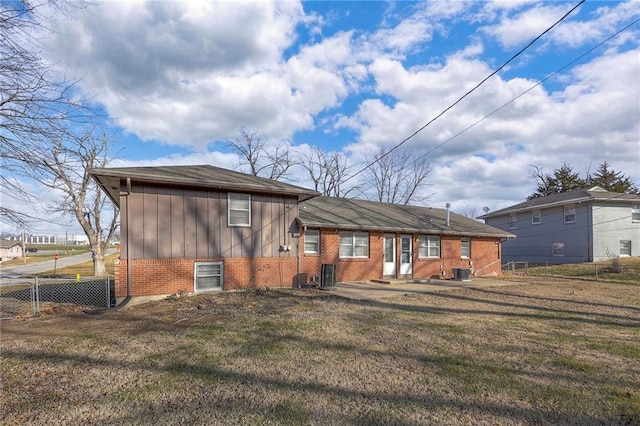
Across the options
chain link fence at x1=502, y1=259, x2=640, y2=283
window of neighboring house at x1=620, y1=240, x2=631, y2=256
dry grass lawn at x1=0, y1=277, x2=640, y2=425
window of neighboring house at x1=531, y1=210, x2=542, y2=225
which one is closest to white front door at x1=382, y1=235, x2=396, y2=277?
dry grass lawn at x1=0, y1=277, x2=640, y2=425

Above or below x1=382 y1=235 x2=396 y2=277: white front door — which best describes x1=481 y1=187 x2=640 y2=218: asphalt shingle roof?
above

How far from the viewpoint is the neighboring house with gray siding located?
986 inches

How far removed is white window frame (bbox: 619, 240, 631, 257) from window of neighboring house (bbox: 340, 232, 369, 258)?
70.1ft

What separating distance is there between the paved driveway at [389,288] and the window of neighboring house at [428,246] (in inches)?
80.2

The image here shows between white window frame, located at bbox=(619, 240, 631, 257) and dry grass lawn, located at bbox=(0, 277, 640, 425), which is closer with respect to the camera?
dry grass lawn, located at bbox=(0, 277, 640, 425)

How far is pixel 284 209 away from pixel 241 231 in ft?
5.91

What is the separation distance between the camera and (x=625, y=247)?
25.8 m

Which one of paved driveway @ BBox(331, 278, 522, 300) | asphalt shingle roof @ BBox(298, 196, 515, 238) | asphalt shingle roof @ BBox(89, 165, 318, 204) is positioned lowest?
paved driveway @ BBox(331, 278, 522, 300)

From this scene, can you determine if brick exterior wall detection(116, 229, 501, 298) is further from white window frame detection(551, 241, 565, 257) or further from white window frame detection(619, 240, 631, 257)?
white window frame detection(619, 240, 631, 257)

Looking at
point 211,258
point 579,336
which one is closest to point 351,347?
point 579,336

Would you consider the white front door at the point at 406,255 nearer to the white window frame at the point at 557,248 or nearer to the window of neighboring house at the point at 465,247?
the window of neighboring house at the point at 465,247

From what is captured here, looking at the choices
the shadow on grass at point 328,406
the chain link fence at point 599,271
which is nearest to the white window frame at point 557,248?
the chain link fence at point 599,271

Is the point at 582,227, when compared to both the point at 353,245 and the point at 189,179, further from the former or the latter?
the point at 189,179

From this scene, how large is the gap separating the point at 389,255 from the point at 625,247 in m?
20.4
